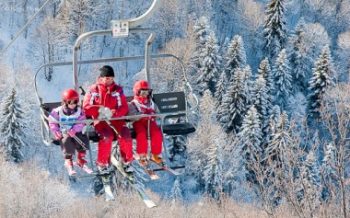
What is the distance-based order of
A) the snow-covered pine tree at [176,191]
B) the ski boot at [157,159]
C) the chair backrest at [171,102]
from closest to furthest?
the ski boot at [157,159] < the chair backrest at [171,102] < the snow-covered pine tree at [176,191]

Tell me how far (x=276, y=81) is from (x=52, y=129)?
134 feet

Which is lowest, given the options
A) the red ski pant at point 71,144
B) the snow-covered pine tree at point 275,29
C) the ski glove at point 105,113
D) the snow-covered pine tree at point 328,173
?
the snow-covered pine tree at point 328,173

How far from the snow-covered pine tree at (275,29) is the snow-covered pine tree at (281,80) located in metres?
3.62

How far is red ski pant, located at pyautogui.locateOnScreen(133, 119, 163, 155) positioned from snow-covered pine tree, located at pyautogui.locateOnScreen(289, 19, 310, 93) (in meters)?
43.1

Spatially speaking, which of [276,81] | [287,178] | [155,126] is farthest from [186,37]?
[155,126]

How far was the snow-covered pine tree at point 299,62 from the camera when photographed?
49.8 meters

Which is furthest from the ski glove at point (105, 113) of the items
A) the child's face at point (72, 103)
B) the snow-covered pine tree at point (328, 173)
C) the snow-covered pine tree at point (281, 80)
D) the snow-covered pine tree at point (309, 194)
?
the snow-covered pine tree at point (281, 80)

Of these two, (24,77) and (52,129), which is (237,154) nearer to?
(24,77)

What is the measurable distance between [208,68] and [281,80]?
19.2ft

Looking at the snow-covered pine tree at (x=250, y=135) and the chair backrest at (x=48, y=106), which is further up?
the chair backrest at (x=48, y=106)

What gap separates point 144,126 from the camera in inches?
313

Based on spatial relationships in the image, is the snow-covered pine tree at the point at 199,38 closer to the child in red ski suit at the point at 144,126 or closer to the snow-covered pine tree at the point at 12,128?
the snow-covered pine tree at the point at 12,128

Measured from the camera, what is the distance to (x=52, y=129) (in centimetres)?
773

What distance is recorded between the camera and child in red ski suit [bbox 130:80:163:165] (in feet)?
25.6
